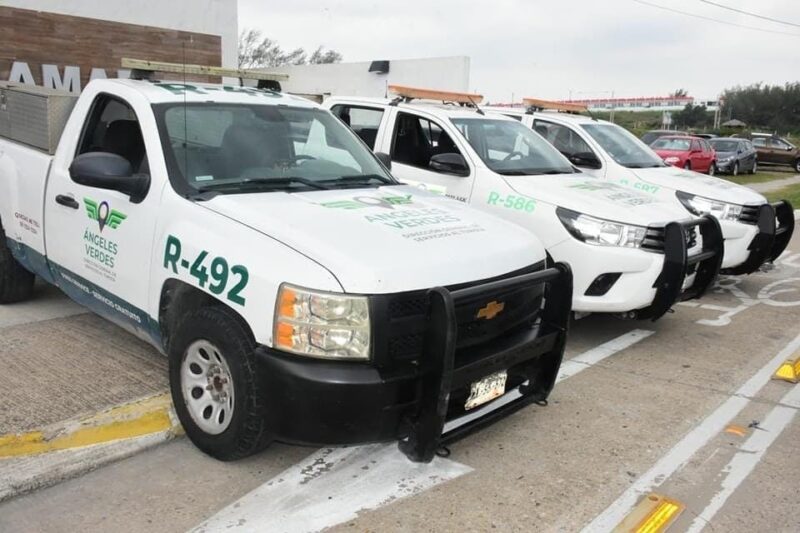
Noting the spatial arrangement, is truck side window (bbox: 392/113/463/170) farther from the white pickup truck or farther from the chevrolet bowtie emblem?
the chevrolet bowtie emblem

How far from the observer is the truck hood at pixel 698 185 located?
24.8 ft

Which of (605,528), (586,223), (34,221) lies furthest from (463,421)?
(34,221)

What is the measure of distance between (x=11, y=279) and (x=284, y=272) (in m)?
3.76

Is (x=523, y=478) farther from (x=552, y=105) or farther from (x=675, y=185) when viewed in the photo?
(x=552, y=105)

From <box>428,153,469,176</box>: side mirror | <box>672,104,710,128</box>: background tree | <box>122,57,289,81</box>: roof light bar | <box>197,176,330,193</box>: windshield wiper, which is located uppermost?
<box>672,104,710,128</box>: background tree

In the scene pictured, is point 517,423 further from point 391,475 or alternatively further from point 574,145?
point 574,145

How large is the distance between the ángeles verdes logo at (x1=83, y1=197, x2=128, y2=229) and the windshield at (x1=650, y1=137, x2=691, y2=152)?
21.9m

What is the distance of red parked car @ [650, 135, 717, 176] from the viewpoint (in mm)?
22422

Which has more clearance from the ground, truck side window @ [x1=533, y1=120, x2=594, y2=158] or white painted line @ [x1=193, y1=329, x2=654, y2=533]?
truck side window @ [x1=533, y1=120, x2=594, y2=158]

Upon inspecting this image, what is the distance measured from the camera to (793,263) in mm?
9719

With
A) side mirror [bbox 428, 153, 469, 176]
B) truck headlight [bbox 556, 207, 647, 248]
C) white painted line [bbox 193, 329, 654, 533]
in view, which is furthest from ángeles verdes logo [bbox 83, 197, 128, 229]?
truck headlight [bbox 556, 207, 647, 248]

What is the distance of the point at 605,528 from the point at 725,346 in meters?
3.38

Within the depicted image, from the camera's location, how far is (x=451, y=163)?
20.1 ft

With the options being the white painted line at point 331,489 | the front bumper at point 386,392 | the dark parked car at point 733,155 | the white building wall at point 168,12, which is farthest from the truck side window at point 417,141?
the dark parked car at point 733,155
